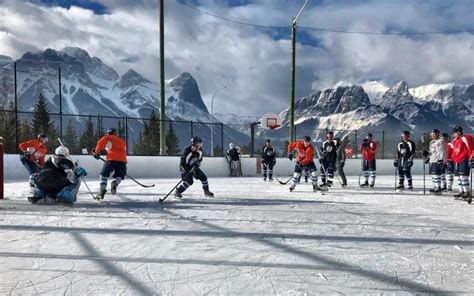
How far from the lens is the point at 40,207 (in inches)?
304

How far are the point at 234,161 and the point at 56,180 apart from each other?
1288 centimetres

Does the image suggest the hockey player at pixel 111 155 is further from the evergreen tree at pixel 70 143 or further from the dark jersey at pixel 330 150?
the evergreen tree at pixel 70 143

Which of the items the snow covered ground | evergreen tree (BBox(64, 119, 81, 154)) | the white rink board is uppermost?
evergreen tree (BBox(64, 119, 81, 154))

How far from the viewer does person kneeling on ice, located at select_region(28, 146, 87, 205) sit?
26.3 ft

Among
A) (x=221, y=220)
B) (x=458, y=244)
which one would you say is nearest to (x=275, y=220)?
(x=221, y=220)

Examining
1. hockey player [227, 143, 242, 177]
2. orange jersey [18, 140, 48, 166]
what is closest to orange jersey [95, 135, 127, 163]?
orange jersey [18, 140, 48, 166]

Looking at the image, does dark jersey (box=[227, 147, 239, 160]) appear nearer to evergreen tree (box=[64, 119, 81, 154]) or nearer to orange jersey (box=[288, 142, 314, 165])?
evergreen tree (box=[64, 119, 81, 154])

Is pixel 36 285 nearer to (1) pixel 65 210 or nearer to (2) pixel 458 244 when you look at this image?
(1) pixel 65 210

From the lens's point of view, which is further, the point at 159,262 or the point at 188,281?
the point at 159,262

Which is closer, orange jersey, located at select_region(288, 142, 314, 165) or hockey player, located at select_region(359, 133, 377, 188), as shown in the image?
orange jersey, located at select_region(288, 142, 314, 165)

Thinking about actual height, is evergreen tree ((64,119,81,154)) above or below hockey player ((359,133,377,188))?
above

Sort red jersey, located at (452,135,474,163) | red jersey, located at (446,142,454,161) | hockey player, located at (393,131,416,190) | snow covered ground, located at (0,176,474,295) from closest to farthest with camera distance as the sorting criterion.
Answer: snow covered ground, located at (0,176,474,295) < red jersey, located at (452,135,474,163) < red jersey, located at (446,142,454,161) < hockey player, located at (393,131,416,190)

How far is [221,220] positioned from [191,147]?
11.5ft

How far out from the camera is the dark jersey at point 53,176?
800cm
